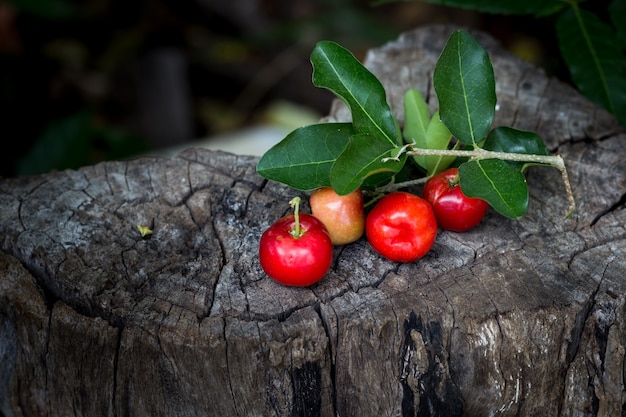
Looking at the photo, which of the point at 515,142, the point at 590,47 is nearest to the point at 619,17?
the point at 590,47

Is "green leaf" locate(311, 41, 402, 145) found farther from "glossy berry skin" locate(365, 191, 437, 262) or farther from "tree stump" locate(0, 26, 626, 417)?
"tree stump" locate(0, 26, 626, 417)

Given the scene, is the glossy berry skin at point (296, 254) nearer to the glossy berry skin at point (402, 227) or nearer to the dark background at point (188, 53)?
the glossy berry skin at point (402, 227)

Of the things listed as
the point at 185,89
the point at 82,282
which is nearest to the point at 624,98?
the point at 82,282

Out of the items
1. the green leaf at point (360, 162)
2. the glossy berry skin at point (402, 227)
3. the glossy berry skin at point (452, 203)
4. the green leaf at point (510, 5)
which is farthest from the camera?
the green leaf at point (510, 5)

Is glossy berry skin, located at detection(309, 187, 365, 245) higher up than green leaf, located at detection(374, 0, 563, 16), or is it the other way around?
green leaf, located at detection(374, 0, 563, 16)

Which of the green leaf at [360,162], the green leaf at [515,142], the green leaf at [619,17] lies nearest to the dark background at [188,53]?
the green leaf at [619,17]

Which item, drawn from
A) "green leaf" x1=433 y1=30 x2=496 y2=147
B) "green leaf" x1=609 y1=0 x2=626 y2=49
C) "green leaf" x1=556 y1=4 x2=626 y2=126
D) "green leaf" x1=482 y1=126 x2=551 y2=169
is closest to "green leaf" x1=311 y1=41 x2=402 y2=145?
"green leaf" x1=433 y1=30 x2=496 y2=147

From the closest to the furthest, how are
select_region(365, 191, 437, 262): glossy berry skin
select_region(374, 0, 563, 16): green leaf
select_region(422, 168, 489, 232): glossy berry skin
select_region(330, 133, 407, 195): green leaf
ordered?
select_region(330, 133, 407, 195): green leaf < select_region(365, 191, 437, 262): glossy berry skin < select_region(422, 168, 489, 232): glossy berry skin < select_region(374, 0, 563, 16): green leaf
